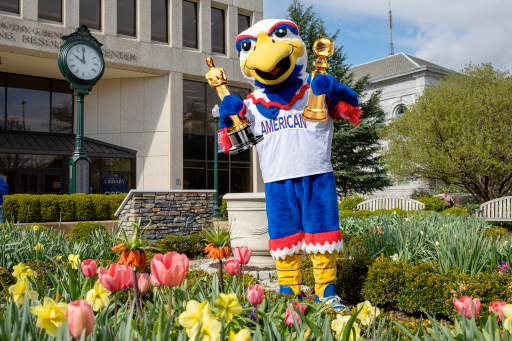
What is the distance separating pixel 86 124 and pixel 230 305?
16822 mm

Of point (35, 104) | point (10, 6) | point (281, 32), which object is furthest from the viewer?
point (35, 104)


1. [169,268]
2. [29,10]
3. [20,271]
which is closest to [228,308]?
[169,268]

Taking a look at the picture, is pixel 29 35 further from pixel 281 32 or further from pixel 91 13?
pixel 281 32

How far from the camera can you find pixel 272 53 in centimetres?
298

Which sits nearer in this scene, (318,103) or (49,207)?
(318,103)

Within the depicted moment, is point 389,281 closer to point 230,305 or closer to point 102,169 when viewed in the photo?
point 230,305

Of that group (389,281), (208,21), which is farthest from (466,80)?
(389,281)

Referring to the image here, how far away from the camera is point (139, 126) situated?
53.2ft

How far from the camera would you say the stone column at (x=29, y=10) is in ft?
43.0

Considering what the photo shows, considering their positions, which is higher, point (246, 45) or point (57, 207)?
point (246, 45)

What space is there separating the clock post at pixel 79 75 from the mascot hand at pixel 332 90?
825cm

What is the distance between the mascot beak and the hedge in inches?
281

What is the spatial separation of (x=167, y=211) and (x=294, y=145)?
5619 millimetres

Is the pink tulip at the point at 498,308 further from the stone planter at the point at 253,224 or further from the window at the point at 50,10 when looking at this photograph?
the window at the point at 50,10
